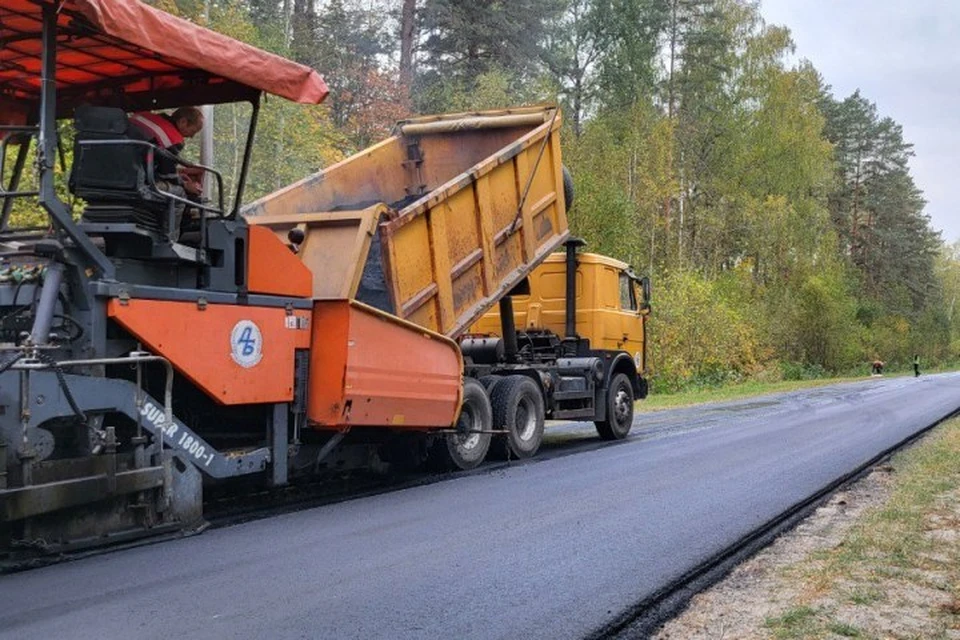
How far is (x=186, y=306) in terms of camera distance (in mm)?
5746

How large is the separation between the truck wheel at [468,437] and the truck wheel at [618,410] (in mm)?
3006

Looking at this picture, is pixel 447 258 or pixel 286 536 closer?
pixel 286 536

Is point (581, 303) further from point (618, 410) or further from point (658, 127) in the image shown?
point (658, 127)

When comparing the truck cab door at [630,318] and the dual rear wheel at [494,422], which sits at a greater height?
the truck cab door at [630,318]

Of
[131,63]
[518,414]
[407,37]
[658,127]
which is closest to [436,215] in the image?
[518,414]

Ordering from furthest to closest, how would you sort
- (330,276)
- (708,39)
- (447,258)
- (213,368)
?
1. (708,39)
2. (447,258)
3. (330,276)
4. (213,368)

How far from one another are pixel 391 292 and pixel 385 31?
21.5 metres

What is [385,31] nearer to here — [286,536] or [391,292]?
[391,292]

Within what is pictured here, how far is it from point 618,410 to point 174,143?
7386 millimetres

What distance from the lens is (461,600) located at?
432 centimetres

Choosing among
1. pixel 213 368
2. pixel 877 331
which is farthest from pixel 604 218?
pixel 877 331

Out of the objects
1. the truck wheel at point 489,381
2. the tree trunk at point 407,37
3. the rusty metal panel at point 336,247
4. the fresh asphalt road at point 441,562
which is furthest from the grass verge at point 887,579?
the tree trunk at point 407,37

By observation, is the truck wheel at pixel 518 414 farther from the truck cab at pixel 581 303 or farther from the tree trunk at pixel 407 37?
the tree trunk at pixel 407 37

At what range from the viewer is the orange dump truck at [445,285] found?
7.05m
